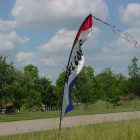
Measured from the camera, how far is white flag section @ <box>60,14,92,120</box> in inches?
275

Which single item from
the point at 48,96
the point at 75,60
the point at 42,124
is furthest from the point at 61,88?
the point at 75,60

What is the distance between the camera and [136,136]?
8211 mm

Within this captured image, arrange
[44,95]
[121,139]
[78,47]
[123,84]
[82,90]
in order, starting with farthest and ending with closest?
[44,95]
[123,84]
[82,90]
[121,139]
[78,47]

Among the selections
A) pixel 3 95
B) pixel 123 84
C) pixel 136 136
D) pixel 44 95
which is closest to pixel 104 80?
pixel 44 95

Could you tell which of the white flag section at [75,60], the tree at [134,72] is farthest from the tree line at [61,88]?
the white flag section at [75,60]

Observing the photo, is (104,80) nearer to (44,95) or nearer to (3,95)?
(44,95)

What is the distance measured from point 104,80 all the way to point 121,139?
234 ft

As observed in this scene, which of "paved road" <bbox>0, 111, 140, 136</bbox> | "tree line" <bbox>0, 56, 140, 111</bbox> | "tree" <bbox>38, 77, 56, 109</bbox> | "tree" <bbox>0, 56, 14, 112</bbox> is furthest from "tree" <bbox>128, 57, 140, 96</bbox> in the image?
"tree" <bbox>38, 77, 56, 109</bbox>

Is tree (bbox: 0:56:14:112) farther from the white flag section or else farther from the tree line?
the white flag section

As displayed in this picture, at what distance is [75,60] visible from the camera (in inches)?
278

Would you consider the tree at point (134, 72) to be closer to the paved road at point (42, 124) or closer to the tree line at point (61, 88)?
the tree line at point (61, 88)

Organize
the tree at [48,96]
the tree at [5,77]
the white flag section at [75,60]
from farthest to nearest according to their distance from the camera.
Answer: the tree at [48,96] < the tree at [5,77] < the white flag section at [75,60]

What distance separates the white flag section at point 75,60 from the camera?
22.9 feet

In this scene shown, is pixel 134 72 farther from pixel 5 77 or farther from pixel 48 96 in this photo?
pixel 48 96
